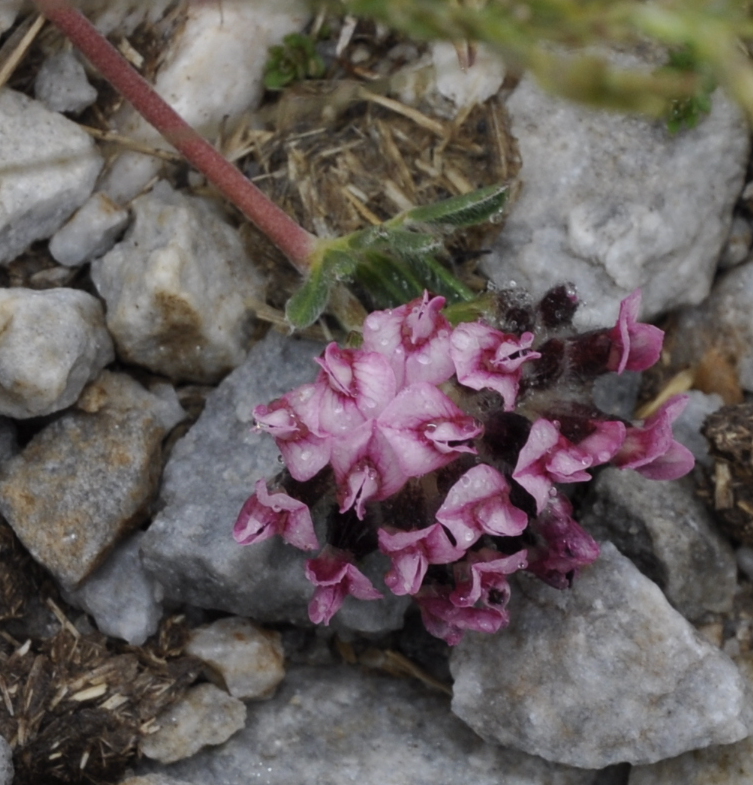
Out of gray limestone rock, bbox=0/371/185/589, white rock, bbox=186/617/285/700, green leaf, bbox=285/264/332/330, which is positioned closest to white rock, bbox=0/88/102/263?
gray limestone rock, bbox=0/371/185/589

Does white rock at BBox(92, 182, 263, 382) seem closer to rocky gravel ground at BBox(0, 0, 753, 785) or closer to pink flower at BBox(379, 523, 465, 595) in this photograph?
rocky gravel ground at BBox(0, 0, 753, 785)

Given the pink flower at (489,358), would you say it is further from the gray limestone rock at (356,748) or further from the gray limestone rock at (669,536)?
the gray limestone rock at (356,748)

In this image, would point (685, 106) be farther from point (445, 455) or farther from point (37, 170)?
point (37, 170)

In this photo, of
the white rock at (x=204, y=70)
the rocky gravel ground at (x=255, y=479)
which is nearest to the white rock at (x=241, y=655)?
the rocky gravel ground at (x=255, y=479)

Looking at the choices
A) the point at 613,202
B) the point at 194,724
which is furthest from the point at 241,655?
the point at 613,202

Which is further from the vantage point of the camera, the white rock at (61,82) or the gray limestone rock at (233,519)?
the white rock at (61,82)

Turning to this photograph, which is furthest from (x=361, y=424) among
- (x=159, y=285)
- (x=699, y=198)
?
(x=699, y=198)

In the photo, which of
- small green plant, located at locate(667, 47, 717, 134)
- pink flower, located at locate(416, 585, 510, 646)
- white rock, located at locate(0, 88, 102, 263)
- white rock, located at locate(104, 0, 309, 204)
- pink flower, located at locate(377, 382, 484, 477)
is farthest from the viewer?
white rock, located at locate(104, 0, 309, 204)
